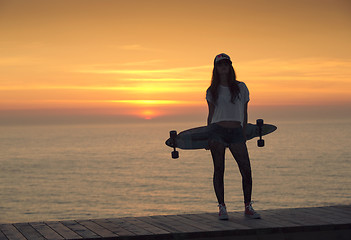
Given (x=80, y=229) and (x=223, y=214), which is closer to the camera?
(x=80, y=229)

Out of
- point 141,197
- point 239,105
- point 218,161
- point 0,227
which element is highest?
point 239,105

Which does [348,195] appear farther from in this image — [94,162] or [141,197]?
[94,162]

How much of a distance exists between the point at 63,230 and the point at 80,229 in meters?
0.23

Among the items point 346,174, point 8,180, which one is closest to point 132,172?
point 8,180

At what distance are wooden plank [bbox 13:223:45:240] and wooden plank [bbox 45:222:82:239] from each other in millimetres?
265

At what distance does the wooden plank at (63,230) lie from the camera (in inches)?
261

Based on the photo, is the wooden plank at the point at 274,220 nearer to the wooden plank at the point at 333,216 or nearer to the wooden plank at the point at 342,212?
the wooden plank at the point at 333,216

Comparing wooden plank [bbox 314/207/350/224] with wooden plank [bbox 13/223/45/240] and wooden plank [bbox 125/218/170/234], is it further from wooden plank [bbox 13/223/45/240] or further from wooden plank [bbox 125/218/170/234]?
wooden plank [bbox 13/223/45/240]

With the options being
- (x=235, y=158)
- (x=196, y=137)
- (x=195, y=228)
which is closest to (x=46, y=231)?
(x=195, y=228)

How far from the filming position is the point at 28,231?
277 inches

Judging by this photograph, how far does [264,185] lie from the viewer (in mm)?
73938

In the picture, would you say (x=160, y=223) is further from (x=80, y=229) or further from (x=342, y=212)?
(x=342, y=212)

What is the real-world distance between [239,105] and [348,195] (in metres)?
61.6

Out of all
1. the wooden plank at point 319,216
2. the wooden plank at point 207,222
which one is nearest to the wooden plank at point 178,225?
the wooden plank at point 207,222
